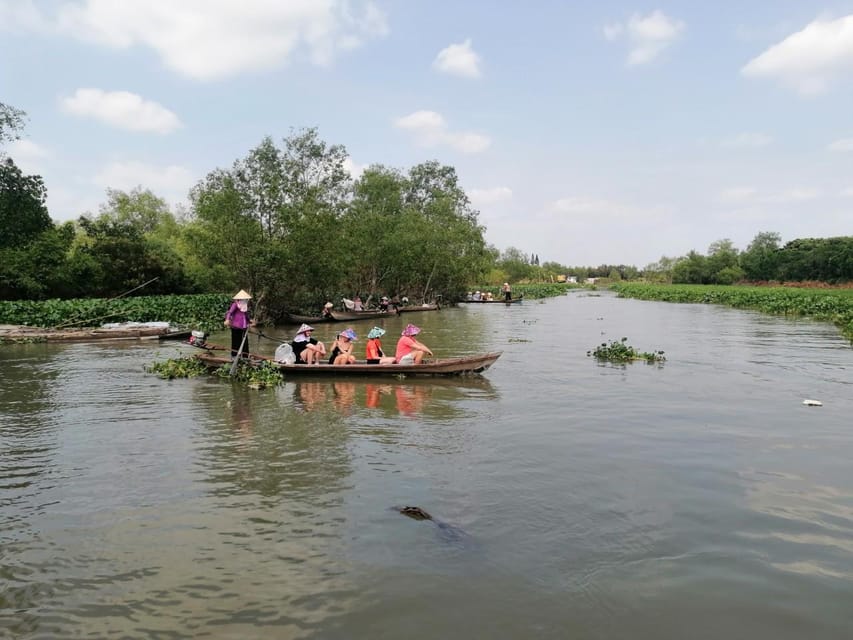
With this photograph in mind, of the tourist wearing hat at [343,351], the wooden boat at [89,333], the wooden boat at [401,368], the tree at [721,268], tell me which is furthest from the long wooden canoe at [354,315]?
the tree at [721,268]

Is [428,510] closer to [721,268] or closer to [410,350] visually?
[410,350]

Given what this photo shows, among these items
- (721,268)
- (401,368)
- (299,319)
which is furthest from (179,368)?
(721,268)

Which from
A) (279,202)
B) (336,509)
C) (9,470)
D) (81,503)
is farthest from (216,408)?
(279,202)

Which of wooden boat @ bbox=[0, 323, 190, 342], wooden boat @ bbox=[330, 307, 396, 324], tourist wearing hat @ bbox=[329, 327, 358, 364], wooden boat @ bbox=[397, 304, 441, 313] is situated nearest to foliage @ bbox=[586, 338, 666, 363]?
tourist wearing hat @ bbox=[329, 327, 358, 364]

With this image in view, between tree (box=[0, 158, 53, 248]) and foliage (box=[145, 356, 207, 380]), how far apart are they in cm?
1678

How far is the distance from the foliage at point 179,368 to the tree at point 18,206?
16777 millimetres

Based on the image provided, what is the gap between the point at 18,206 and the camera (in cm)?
2558

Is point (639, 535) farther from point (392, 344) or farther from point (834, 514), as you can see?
point (392, 344)

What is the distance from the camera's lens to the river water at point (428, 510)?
4.16 meters

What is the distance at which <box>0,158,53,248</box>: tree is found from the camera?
993 inches

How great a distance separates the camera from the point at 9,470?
6984mm

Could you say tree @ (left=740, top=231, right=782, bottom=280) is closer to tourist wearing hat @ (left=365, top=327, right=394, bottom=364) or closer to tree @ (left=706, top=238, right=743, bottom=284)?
tree @ (left=706, top=238, right=743, bottom=284)

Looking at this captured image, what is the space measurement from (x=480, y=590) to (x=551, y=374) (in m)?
9.98

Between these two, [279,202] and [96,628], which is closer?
[96,628]
